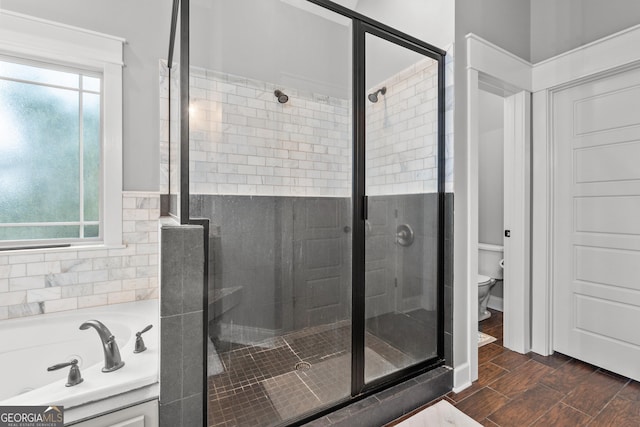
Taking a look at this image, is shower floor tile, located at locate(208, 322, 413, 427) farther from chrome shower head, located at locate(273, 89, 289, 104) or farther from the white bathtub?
chrome shower head, located at locate(273, 89, 289, 104)

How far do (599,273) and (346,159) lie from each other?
6.85 feet

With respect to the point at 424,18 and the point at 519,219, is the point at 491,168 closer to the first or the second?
the point at 519,219

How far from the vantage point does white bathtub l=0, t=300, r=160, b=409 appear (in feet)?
4.51

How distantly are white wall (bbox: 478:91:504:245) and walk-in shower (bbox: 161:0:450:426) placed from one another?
186cm

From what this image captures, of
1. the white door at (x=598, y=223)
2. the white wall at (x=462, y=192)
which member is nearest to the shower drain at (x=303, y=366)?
the white wall at (x=462, y=192)

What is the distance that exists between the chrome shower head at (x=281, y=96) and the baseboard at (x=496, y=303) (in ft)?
10.7

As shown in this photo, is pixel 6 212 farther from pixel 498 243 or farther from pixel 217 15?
pixel 498 243

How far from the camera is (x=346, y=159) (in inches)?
72.4

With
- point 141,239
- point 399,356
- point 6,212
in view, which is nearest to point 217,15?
point 141,239

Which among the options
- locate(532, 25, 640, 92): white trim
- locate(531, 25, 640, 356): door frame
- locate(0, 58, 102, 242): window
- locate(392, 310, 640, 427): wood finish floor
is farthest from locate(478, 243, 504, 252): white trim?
locate(0, 58, 102, 242): window

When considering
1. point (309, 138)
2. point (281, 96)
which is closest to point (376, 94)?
point (309, 138)

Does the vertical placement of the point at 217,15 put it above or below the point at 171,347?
above

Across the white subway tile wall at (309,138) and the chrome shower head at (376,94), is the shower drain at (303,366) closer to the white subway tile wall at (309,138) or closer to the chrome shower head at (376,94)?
the white subway tile wall at (309,138)

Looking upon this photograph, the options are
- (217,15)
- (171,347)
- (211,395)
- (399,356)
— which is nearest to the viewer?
(171,347)
